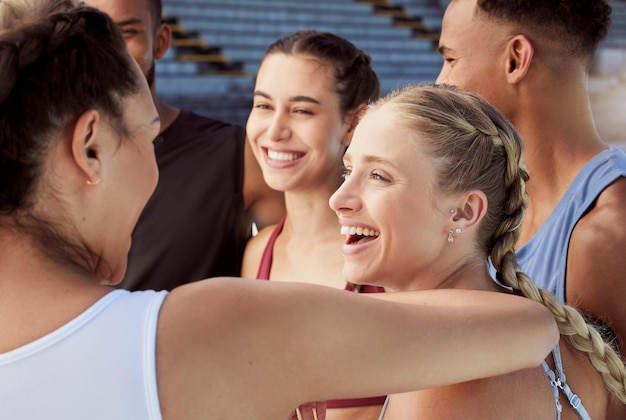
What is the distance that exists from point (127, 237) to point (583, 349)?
30.3 inches

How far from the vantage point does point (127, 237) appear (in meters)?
1.08

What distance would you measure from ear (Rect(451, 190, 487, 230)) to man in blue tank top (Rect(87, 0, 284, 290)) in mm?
1090

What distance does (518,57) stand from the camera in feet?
6.39

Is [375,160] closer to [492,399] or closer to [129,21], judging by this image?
[492,399]

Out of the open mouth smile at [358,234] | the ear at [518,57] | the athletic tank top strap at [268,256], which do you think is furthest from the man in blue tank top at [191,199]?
the open mouth smile at [358,234]

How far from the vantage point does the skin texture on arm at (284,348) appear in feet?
3.08

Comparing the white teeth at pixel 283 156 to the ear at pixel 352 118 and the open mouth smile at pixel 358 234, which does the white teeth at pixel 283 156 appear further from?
the open mouth smile at pixel 358 234

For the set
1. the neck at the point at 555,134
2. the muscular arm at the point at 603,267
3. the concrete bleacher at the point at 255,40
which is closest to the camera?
the muscular arm at the point at 603,267

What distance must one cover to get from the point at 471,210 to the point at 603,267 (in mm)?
396

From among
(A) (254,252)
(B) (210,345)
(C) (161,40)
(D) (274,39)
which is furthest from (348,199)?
(D) (274,39)

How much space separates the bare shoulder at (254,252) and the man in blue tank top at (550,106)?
676 mm

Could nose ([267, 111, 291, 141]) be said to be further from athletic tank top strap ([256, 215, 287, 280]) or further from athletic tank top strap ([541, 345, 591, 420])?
athletic tank top strap ([541, 345, 591, 420])

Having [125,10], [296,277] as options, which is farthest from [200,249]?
[125,10]

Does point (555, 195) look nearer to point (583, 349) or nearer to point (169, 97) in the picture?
point (583, 349)
